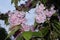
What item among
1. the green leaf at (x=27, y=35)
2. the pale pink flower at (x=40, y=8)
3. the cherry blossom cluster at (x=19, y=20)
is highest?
the pale pink flower at (x=40, y=8)

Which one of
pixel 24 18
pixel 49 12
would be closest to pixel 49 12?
pixel 49 12

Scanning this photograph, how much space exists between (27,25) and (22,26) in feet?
0.10

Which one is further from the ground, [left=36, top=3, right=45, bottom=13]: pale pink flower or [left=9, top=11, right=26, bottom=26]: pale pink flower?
[left=36, top=3, right=45, bottom=13]: pale pink flower

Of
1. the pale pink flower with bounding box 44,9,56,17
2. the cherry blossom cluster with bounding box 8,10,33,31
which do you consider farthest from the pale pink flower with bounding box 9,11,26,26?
the pale pink flower with bounding box 44,9,56,17

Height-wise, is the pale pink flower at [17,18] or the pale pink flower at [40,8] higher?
the pale pink flower at [40,8]

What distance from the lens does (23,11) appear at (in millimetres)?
1545

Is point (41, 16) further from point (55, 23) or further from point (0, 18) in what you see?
point (0, 18)

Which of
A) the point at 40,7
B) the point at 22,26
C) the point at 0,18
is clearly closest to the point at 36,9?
the point at 40,7

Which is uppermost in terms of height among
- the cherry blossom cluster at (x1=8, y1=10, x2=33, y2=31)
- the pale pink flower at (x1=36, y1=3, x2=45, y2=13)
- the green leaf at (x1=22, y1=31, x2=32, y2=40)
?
the pale pink flower at (x1=36, y1=3, x2=45, y2=13)

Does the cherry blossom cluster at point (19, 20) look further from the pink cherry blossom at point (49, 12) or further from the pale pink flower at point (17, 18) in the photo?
the pink cherry blossom at point (49, 12)

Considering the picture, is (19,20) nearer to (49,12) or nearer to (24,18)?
(24,18)

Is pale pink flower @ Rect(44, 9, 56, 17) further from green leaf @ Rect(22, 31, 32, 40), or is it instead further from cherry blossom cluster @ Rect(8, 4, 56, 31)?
green leaf @ Rect(22, 31, 32, 40)

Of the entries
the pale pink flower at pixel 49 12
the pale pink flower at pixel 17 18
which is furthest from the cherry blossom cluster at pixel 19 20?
the pale pink flower at pixel 49 12

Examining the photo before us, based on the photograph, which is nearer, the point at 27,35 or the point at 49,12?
the point at 27,35
